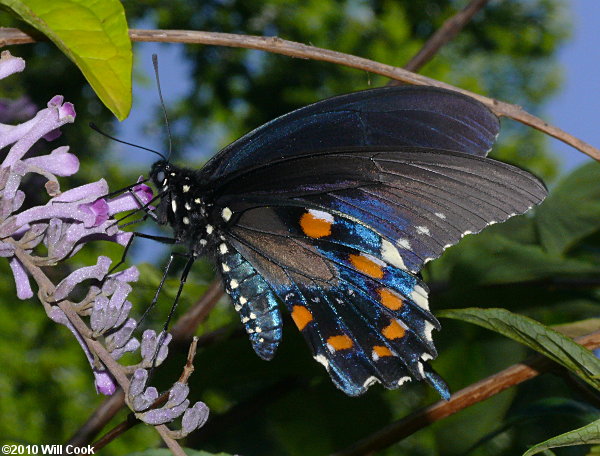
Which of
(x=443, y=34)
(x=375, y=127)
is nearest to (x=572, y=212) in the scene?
(x=443, y=34)

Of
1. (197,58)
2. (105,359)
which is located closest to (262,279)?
(105,359)

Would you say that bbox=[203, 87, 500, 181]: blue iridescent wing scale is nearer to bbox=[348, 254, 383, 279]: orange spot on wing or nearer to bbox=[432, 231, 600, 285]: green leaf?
bbox=[348, 254, 383, 279]: orange spot on wing

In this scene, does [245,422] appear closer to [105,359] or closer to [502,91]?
[105,359]

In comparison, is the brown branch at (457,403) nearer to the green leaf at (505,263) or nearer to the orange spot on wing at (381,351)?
the orange spot on wing at (381,351)

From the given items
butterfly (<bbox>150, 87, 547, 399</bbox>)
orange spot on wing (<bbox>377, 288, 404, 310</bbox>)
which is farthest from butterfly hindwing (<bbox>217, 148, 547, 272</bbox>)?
orange spot on wing (<bbox>377, 288, 404, 310</bbox>)

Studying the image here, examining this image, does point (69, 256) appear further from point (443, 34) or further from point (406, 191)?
point (443, 34)

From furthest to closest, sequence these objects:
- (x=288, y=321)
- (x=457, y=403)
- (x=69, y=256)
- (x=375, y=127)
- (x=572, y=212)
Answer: (x=572, y=212)
(x=288, y=321)
(x=375, y=127)
(x=457, y=403)
(x=69, y=256)
